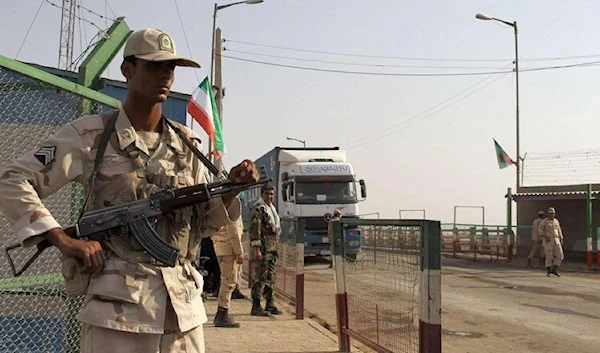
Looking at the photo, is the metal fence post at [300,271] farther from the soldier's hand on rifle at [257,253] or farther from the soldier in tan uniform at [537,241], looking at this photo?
the soldier in tan uniform at [537,241]

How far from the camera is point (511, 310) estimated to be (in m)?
10.9

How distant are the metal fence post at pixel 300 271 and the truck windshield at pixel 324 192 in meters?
11.5

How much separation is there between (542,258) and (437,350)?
16849 millimetres

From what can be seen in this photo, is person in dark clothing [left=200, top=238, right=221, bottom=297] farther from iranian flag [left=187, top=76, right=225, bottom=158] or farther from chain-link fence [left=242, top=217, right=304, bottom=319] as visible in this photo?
iranian flag [left=187, top=76, right=225, bottom=158]

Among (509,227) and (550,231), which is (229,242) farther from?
(509,227)

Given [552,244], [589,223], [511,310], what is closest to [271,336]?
[511,310]

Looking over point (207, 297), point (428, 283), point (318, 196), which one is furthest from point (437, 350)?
point (318, 196)

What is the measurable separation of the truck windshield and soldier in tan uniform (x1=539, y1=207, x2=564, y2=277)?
5.38m

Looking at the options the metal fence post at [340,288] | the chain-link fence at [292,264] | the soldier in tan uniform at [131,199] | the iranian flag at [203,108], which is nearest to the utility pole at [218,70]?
the iranian flag at [203,108]

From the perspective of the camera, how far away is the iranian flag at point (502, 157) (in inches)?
995

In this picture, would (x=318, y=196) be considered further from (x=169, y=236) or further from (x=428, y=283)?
(x=169, y=236)

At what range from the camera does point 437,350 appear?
4.57m

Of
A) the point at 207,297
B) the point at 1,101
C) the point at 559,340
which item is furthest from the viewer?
the point at 207,297

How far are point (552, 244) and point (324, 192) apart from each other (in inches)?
255
